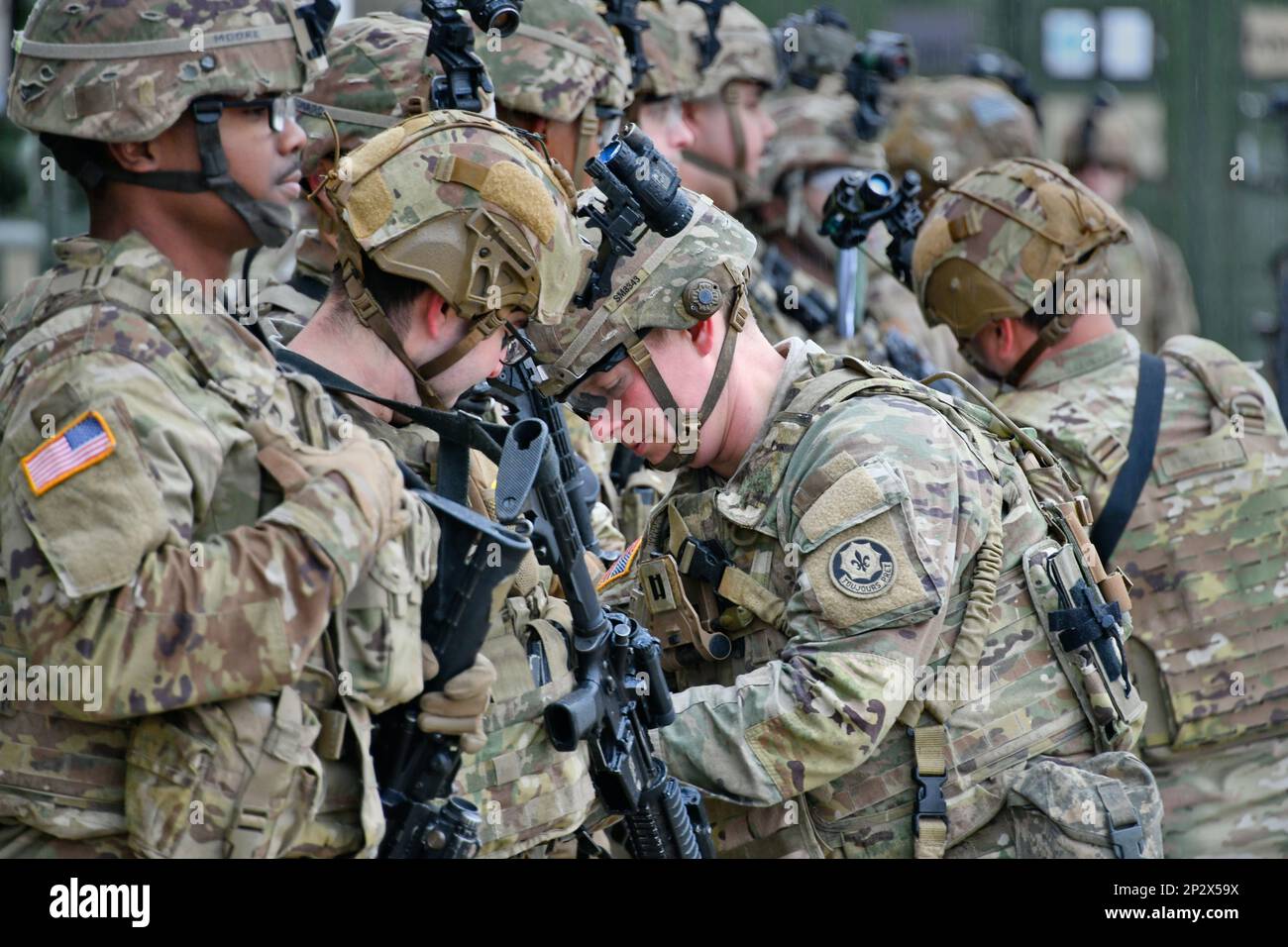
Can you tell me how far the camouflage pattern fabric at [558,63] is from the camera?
5.89 metres

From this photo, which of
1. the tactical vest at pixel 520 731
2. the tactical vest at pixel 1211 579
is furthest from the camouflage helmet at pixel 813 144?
the tactical vest at pixel 520 731

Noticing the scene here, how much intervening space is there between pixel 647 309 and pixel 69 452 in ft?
6.12

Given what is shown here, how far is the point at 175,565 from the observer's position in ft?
9.95

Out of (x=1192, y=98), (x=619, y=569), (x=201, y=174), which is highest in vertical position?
(x=201, y=174)

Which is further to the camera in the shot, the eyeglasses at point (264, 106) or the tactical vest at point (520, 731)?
the tactical vest at point (520, 731)

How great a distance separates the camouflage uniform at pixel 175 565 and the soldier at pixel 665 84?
14.5ft

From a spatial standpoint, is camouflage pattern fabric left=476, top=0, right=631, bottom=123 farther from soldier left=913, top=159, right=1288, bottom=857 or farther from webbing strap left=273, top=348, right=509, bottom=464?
webbing strap left=273, top=348, right=509, bottom=464

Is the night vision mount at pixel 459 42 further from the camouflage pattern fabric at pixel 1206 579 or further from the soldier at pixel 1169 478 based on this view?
the camouflage pattern fabric at pixel 1206 579

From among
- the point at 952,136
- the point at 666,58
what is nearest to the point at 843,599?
the point at 666,58

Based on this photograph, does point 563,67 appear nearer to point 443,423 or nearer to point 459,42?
point 459,42

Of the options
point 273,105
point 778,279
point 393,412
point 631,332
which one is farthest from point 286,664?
point 778,279

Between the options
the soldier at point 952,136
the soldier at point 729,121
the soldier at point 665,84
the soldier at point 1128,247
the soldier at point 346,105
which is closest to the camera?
the soldier at point 346,105

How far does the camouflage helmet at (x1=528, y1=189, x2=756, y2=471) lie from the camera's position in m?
4.48

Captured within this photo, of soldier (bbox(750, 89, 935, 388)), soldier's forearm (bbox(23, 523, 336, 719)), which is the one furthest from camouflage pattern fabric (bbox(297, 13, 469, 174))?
soldier (bbox(750, 89, 935, 388))
